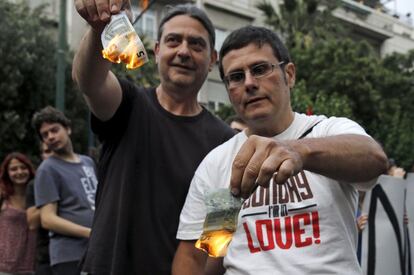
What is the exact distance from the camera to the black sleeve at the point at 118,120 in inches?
93.6

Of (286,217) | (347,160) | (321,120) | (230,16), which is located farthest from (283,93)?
(230,16)

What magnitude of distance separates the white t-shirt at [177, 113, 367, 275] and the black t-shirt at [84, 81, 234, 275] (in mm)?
465

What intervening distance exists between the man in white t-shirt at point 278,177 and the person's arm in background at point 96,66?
43cm

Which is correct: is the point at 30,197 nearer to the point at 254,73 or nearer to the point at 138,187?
the point at 138,187

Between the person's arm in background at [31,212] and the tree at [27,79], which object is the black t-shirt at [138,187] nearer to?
the person's arm in background at [31,212]

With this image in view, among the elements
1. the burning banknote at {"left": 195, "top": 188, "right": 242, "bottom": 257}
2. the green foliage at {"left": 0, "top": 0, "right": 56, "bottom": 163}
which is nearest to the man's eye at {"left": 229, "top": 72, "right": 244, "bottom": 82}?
the burning banknote at {"left": 195, "top": 188, "right": 242, "bottom": 257}

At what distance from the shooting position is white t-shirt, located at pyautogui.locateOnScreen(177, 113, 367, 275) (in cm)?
181

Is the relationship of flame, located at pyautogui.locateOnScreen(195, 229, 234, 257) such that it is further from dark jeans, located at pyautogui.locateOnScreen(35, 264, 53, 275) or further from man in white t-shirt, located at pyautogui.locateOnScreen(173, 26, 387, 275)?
dark jeans, located at pyautogui.locateOnScreen(35, 264, 53, 275)

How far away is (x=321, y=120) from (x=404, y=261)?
7.76 ft

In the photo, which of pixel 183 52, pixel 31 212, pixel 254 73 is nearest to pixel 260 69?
pixel 254 73

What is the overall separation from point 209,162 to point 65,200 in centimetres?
236

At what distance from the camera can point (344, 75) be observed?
21188 mm

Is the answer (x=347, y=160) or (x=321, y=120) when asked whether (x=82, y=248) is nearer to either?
(x=321, y=120)

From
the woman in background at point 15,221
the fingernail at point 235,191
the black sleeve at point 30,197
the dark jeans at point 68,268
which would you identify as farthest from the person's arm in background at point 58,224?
the fingernail at point 235,191
